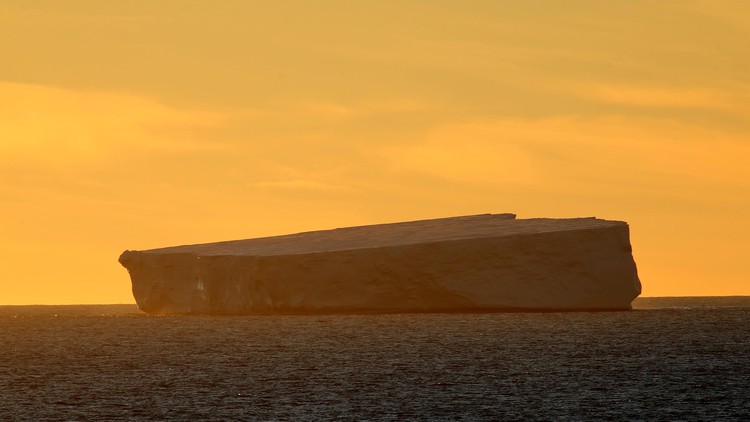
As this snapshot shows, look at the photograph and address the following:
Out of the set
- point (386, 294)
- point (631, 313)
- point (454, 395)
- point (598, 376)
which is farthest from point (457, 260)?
point (454, 395)

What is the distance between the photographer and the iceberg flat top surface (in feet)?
102

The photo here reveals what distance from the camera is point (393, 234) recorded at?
3309cm

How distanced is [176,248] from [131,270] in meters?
1.28

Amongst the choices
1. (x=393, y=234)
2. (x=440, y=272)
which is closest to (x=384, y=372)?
(x=440, y=272)

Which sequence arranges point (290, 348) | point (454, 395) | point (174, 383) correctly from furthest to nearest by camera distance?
point (290, 348) → point (174, 383) → point (454, 395)

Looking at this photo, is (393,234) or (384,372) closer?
(384,372)

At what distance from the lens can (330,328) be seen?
102 ft

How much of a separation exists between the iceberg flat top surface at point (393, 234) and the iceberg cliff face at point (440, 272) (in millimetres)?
63

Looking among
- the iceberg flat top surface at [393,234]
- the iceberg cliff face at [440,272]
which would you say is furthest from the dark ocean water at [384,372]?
the iceberg flat top surface at [393,234]

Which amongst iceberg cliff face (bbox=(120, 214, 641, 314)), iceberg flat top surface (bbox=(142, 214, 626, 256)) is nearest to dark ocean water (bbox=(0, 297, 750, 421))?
iceberg cliff face (bbox=(120, 214, 641, 314))

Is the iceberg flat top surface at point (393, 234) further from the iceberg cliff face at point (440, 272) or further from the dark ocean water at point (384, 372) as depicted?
the dark ocean water at point (384, 372)

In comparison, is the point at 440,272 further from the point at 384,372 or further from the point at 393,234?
the point at 384,372

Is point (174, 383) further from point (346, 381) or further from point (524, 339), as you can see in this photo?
point (524, 339)

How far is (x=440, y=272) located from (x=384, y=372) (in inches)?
433
